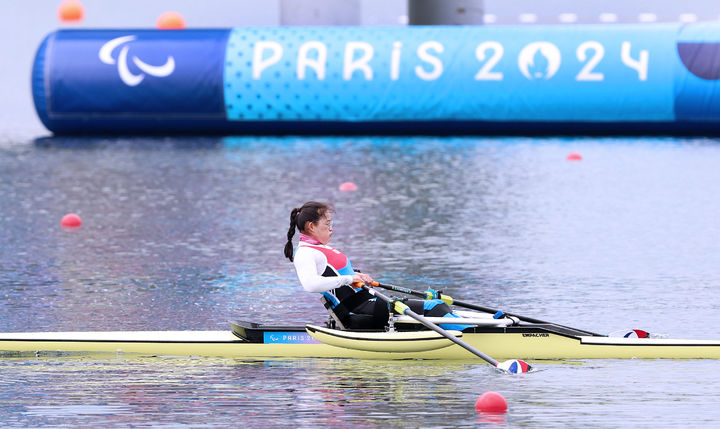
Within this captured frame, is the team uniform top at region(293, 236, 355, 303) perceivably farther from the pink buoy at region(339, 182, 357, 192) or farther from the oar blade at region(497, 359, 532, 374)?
the pink buoy at region(339, 182, 357, 192)

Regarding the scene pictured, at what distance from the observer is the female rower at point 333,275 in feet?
24.6

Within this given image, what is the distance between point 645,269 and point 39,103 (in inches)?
583

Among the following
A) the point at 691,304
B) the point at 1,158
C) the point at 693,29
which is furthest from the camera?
the point at 693,29

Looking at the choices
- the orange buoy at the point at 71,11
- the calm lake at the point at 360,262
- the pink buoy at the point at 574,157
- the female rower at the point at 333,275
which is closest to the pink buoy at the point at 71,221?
the calm lake at the point at 360,262

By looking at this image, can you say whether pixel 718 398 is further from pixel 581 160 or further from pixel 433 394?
pixel 581 160

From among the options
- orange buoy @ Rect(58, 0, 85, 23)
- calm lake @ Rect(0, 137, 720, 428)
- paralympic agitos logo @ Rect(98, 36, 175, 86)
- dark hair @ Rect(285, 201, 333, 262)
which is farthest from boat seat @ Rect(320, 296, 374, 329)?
orange buoy @ Rect(58, 0, 85, 23)

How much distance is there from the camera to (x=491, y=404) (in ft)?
20.6

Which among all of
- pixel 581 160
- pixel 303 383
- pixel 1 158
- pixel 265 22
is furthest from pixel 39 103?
pixel 265 22

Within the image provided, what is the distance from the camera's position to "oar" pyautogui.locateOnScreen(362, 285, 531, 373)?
7066 mm

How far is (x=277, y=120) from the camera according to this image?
22453 mm

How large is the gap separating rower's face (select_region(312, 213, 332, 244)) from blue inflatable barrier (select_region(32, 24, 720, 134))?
14.5m

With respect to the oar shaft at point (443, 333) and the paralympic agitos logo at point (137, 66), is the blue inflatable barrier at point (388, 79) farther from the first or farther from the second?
the oar shaft at point (443, 333)

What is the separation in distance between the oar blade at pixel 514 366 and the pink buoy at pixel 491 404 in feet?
2.41

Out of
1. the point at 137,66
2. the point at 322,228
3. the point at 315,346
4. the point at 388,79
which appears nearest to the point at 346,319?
the point at 315,346
